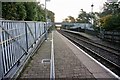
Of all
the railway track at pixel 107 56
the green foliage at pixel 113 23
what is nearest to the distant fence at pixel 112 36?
the green foliage at pixel 113 23

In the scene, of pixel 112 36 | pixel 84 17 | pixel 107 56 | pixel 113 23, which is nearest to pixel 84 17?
pixel 84 17

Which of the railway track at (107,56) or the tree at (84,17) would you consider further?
the tree at (84,17)

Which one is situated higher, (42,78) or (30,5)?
(30,5)

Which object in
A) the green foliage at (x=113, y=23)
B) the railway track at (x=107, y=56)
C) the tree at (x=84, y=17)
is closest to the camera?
the railway track at (x=107, y=56)

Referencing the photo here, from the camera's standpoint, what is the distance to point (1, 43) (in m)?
5.17

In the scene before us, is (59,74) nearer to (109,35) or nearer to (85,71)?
(85,71)

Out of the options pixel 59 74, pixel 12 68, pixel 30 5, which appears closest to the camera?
pixel 12 68

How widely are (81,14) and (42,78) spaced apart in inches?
4445

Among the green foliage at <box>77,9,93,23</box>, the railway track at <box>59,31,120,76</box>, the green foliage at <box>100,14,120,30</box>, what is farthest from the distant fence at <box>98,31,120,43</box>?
the green foliage at <box>77,9,93,23</box>

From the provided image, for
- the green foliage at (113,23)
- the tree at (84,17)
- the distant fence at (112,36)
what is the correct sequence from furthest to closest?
the tree at (84,17) → the green foliage at (113,23) → the distant fence at (112,36)

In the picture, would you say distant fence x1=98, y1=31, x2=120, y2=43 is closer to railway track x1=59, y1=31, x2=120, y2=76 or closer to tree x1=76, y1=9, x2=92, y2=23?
railway track x1=59, y1=31, x2=120, y2=76

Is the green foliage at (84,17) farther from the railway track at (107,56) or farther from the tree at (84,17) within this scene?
the railway track at (107,56)

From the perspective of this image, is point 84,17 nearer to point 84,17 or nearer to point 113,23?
point 84,17

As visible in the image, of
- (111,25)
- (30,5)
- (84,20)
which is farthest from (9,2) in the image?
(84,20)
